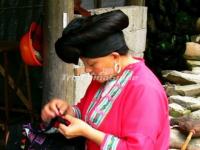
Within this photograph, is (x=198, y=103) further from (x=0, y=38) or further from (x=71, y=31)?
(x=71, y=31)

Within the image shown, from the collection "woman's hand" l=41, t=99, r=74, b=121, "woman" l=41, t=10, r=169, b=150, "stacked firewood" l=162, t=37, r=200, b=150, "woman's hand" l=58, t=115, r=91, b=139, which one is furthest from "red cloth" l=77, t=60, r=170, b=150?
"stacked firewood" l=162, t=37, r=200, b=150

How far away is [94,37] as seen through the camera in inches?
90.0

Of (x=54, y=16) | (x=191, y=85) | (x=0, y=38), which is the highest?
(x=54, y=16)

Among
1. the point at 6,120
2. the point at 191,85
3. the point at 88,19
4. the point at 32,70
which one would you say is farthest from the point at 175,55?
the point at 88,19

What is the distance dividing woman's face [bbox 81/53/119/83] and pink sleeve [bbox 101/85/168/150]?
0.52 feet

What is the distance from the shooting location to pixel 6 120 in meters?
5.26

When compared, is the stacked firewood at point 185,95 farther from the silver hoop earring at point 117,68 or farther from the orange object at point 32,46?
the silver hoop earring at point 117,68

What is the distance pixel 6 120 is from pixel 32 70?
72 centimetres

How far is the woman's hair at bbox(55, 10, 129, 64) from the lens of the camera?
2.29 m

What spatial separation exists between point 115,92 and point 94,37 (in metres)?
0.31

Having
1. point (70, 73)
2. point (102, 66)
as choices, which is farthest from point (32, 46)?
point (102, 66)

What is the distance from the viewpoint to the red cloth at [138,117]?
227 centimetres

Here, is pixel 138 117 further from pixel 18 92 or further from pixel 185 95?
pixel 185 95

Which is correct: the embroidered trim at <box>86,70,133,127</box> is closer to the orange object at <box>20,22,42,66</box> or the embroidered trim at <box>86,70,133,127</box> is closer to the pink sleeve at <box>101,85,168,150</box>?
the pink sleeve at <box>101,85,168,150</box>
